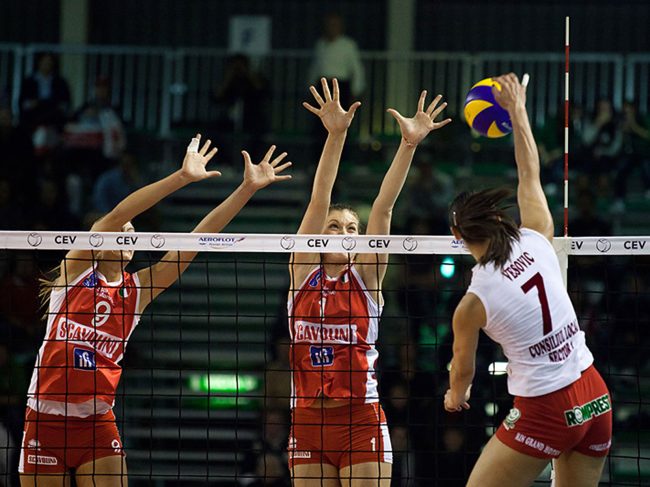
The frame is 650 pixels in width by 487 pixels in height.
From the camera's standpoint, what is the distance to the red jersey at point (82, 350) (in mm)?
6504

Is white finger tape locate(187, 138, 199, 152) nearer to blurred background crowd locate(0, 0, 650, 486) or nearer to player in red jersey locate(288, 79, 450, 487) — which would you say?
player in red jersey locate(288, 79, 450, 487)

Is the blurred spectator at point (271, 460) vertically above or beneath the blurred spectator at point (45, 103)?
beneath

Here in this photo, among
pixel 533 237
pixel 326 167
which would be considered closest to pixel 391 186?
pixel 326 167

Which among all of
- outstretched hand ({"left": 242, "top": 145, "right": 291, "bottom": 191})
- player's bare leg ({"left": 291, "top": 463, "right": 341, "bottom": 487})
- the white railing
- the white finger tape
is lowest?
player's bare leg ({"left": 291, "top": 463, "right": 341, "bottom": 487})

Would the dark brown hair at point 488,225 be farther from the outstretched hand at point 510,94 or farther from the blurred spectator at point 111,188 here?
the blurred spectator at point 111,188

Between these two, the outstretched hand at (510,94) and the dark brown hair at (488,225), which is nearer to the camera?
the dark brown hair at (488,225)

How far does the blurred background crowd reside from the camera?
1204cm

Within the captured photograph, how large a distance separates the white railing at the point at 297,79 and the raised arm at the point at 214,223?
922 centimetres

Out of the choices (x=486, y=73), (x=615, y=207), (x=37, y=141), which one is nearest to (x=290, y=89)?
(x=486, y=73)

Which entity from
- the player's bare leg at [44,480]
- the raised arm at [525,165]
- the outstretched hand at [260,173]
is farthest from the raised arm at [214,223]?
the raised arm at [525,165]

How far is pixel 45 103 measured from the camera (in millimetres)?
14938

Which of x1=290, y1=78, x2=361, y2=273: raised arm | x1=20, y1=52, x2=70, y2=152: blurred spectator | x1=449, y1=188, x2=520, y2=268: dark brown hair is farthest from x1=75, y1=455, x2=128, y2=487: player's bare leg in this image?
x1=20, y1=52, x2=70, y2=152: blurred spectator

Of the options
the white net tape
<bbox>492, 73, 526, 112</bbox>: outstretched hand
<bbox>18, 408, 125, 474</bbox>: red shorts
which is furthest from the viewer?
the white net tape

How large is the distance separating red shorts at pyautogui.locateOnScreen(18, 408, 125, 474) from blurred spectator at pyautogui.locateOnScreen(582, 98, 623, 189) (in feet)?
32.2
